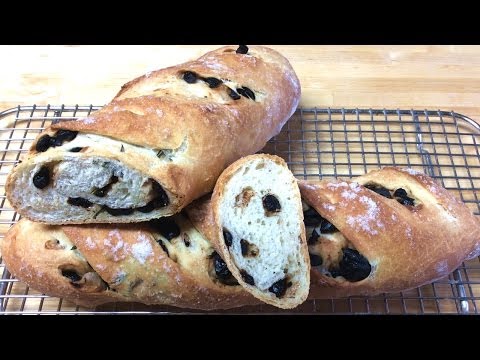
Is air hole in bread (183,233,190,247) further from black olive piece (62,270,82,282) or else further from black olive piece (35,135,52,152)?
black olive piece (35,135,52,152)

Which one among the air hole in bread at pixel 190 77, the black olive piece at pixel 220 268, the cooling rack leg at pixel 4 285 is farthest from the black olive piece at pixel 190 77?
the cooling rack leg at pixel 4 285

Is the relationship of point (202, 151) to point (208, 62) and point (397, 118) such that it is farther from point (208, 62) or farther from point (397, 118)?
point (397, 118)

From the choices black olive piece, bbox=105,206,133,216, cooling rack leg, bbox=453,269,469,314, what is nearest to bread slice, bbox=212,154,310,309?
black olive piece, bbox=105,206,133,216

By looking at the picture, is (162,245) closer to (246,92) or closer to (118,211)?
(118,211)

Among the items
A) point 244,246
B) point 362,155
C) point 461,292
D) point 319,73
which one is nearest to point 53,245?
point 244,246

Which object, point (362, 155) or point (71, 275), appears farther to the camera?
point (362, 155)
